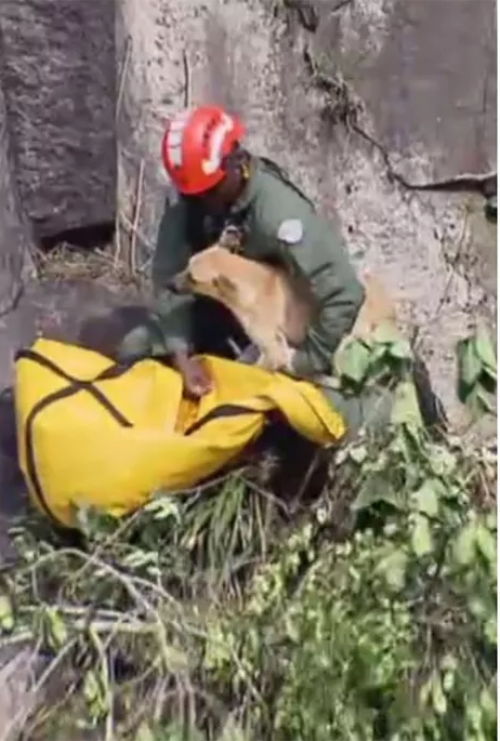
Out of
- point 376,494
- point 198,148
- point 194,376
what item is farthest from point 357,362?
point 198,148

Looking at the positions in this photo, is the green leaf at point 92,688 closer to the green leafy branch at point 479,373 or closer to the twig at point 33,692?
the twig at point 33,692

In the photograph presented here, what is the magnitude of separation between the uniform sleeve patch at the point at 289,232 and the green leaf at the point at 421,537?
2.20 feet

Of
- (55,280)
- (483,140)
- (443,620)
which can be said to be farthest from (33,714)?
(483,140)

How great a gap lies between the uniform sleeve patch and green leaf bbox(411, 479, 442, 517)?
60cm

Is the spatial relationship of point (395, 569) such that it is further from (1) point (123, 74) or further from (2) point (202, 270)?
(1) point (123, 74)

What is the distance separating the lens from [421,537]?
294cm

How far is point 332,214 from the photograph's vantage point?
4016 millimetres

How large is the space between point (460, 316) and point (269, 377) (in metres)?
0.71

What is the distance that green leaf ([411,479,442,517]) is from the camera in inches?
118

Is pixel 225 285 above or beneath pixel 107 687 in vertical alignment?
above

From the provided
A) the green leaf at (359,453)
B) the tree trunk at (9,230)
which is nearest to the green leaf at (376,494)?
the green leaf at (359,453)

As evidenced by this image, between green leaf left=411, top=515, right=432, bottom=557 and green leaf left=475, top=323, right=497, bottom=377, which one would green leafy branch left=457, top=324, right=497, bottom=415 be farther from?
green leaf left=411, top=515, right=432, bottom=557

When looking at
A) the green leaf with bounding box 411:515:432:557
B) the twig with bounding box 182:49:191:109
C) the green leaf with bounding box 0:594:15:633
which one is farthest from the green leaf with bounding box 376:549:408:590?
the twig with bounding box 182:49:191:109

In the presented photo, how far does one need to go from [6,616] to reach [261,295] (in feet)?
2.16
